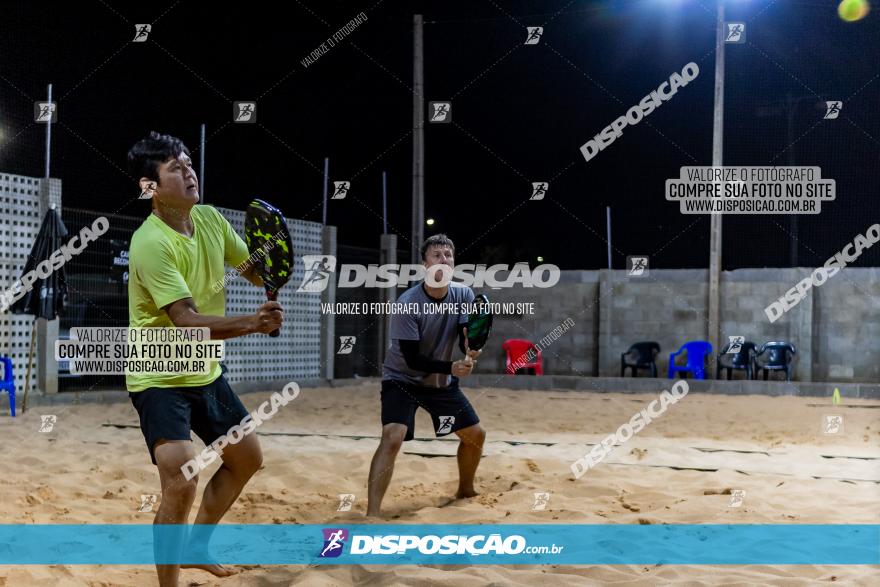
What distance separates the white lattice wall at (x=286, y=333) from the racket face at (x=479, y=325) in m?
6.94

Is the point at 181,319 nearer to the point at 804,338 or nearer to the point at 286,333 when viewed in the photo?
the point at 286,333

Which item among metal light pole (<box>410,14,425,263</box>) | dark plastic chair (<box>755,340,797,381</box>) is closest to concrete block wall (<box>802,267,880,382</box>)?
dark plastic chair (<box>755,340,797,381</box>)

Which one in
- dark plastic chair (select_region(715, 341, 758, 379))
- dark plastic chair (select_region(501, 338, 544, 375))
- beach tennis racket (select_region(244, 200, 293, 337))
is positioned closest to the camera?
beach tennis racket (select_region(244, 200, 293, 337))

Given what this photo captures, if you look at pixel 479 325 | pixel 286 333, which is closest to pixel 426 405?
pixel 479 325

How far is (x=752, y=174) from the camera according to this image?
39.0ft

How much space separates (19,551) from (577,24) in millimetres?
11710

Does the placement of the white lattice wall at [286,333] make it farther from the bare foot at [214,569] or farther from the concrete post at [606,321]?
the bare foot at [214,569]

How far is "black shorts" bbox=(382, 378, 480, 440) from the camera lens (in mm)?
4609

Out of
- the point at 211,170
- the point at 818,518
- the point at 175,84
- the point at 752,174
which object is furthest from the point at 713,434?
the point at 175,84

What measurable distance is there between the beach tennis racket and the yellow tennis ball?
1136cm

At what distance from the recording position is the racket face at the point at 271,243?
3221 millimetres

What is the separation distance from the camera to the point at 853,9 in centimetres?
1153

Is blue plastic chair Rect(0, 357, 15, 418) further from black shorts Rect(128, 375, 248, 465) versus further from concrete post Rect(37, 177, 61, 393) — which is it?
black shorts Rect(128, 375, 248, 465)

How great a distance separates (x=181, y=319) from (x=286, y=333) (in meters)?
9.40
